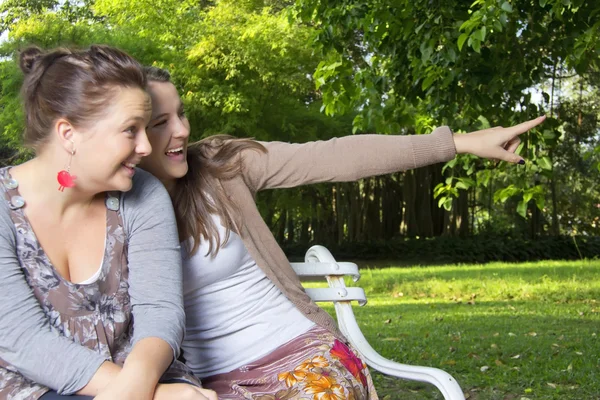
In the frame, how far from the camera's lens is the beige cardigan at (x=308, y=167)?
2.50 metres

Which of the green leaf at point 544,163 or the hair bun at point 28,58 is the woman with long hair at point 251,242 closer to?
the hair bun at point 28,58

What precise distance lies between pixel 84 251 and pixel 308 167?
74cm

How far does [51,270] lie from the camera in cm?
207

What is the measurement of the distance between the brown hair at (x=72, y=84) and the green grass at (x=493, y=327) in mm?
3892

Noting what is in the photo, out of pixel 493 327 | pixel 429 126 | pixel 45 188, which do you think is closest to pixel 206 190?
pixel 45 188

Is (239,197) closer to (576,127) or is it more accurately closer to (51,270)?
(51,270)

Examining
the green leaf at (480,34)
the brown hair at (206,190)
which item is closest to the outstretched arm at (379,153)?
the brown hair at (206,190)

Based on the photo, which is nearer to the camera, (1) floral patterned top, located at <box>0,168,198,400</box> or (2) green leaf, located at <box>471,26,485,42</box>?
(1) floral patterned top, located at <box>0,168,198,400</box>

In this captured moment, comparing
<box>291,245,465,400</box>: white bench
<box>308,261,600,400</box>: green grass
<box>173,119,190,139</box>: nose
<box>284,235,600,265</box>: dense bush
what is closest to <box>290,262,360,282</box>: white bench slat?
<box>291,245,465,400</box>: white bench

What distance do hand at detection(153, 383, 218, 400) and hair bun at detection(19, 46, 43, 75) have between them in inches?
35.9

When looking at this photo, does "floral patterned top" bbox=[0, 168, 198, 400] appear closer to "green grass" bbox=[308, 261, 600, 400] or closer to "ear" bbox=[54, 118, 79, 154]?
"ear" bbox=[54, 118, 79, 154]

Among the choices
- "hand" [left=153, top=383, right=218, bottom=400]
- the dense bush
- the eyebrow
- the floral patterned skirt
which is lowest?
the dense bush

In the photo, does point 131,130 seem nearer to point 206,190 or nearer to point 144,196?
point 144,196

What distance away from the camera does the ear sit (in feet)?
6.72
